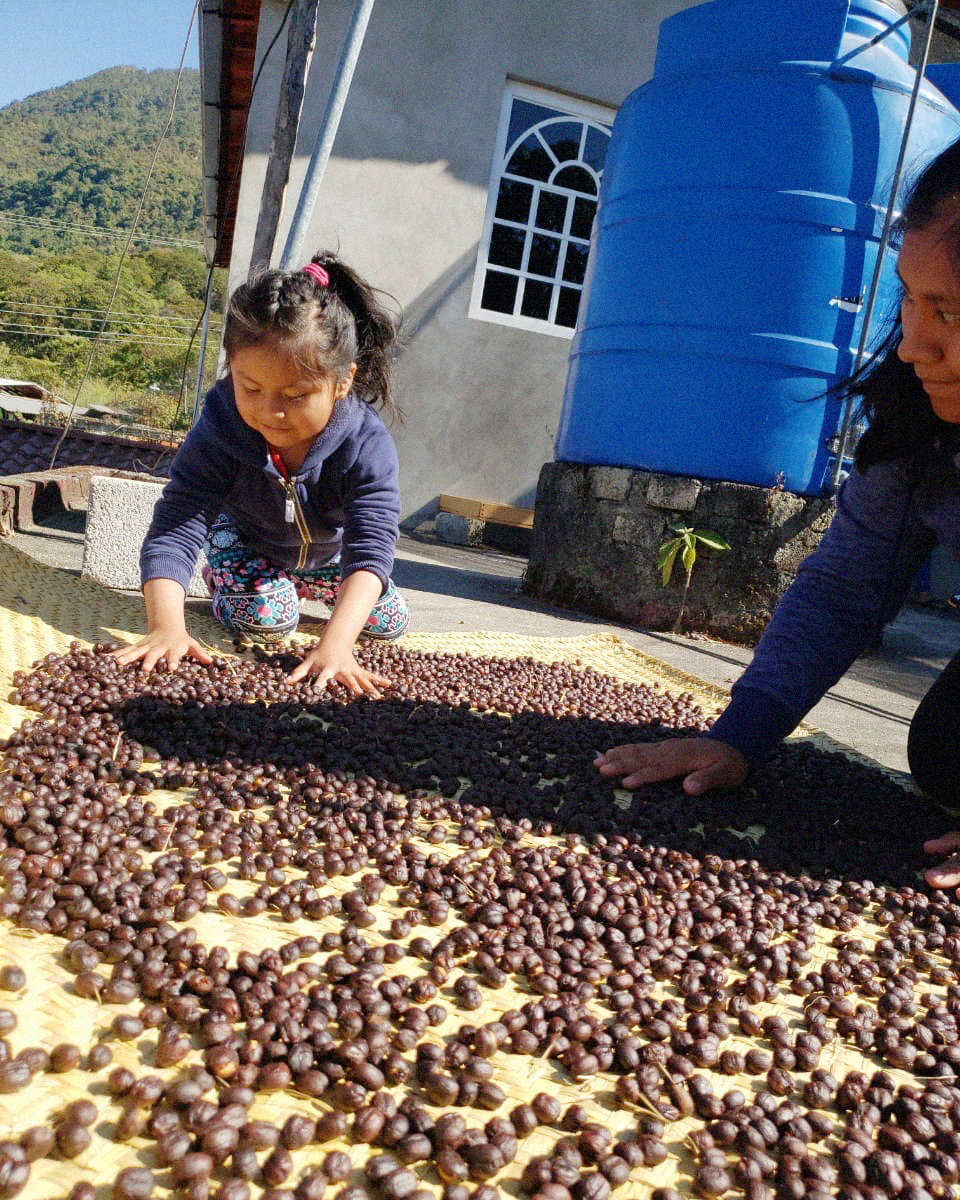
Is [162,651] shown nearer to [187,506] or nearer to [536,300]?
[187,506]

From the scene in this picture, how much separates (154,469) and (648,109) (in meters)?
3.87

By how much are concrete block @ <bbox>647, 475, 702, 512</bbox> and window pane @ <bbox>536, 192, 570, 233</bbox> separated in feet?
15.0

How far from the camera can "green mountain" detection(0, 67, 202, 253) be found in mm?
62250

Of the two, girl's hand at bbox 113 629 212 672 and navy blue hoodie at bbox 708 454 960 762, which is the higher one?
navy blue hoodie at bbox 708 454 960 762

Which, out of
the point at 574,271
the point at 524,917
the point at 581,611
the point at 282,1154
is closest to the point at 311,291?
the point at 524,917

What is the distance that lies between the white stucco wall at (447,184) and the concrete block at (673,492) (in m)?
3.33

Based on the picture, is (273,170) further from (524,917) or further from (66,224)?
(66,224)

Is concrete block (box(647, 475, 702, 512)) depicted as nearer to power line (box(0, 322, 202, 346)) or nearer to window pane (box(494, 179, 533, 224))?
window pane (box(494, 179, 533, 224))

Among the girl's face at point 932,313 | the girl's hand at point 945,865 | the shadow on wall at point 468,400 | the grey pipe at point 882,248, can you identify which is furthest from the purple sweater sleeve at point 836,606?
the shadow on wall at point 468,400

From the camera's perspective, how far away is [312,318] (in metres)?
2.54

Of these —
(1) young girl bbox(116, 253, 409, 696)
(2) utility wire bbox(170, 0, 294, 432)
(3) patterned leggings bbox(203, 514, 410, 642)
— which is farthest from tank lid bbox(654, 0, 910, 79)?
(3) patterned leggings bbox(203, 514, 410, 642)

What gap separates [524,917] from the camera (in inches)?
61.2

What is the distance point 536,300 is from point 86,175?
68.0m

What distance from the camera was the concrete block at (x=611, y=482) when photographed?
191 inches
